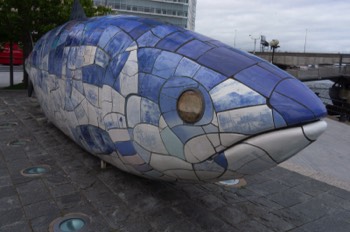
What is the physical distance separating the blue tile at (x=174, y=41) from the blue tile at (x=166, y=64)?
0.28 feet

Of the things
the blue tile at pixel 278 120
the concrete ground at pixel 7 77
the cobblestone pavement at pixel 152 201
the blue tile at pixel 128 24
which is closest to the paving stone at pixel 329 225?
the cobblestone pavement at pixel 152 201

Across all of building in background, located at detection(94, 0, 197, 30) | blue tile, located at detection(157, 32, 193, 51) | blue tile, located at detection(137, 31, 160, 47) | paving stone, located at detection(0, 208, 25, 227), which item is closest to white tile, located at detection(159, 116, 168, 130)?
blue tile, located at detection(157, 32, 193, 51)

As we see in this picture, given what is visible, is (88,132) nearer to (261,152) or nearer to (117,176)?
(117,176)

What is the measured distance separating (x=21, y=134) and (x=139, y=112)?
496cm

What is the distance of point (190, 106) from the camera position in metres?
2.82

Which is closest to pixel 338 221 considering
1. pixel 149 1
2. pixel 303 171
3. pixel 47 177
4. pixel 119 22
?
pixel 303 171

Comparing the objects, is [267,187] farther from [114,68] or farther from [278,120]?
[114,68]

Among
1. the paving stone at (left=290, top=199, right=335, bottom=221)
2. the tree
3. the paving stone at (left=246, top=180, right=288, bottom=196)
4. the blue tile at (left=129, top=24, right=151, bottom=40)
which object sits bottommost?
the paving stone at (left=290, top=199, right=335, bottom=221)

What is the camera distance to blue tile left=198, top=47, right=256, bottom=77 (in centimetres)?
283

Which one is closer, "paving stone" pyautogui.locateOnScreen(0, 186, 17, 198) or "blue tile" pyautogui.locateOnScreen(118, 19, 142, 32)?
"blue tile" pyautogui.locateOnScreen(118, 19, 142, 32)

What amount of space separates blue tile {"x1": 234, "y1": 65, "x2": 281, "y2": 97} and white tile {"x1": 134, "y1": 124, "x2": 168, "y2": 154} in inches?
38.4

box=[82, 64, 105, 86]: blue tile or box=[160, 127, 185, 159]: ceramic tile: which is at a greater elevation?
box=[82, 64, 105, 86]: blue tile

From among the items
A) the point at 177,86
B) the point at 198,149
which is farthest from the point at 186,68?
the point at 198,149

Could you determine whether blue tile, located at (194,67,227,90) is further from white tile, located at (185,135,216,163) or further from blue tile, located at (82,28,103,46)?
blue tile, located at (82,28,103,46)
